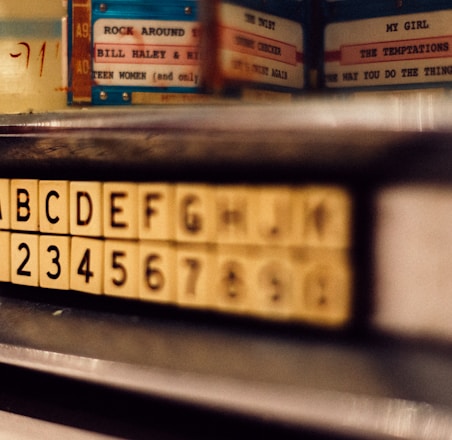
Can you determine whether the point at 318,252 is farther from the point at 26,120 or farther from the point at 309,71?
the point at 309,71

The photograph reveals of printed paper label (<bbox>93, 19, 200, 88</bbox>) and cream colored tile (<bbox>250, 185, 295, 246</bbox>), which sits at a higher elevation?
printed paper label (<bbox>93, 19, 200, 88</bbox>)

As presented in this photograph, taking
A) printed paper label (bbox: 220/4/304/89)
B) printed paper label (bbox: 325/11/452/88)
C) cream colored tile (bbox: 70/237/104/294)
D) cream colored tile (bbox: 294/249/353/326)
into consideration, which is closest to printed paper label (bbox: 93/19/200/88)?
printed paper label (bbox: 220/4/304/89)

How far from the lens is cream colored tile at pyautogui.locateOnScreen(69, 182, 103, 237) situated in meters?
0.73

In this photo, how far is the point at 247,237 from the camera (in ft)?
2.13

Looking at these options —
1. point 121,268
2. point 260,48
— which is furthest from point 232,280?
point 260,48

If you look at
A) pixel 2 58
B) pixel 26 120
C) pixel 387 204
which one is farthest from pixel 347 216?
pixel 2 58

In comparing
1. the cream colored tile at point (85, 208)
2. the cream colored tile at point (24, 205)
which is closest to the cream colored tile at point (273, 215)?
the cream colored tile at point (85, 208)

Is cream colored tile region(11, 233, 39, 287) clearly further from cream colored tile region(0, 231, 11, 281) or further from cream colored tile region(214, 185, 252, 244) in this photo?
cream colored tile region(214, 185, 252, 244)

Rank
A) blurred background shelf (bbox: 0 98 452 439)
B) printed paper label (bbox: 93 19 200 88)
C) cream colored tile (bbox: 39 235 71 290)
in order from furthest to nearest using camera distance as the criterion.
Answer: printed paper label (bbox: 93 19 200 88) < cream colored tile (bbox: 39 235 71 290) < blurred background shelf (bbox: 0 98 452 439)

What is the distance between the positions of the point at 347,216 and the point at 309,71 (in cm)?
64

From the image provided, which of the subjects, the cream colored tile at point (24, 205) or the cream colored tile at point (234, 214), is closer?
the cream colored tile at point (234, 214)

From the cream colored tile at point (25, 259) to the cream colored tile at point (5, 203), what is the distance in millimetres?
24

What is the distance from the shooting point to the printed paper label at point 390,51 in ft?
3.56

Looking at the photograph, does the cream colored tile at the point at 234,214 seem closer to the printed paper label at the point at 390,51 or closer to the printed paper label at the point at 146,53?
the printed paper label at the point at 146,53
